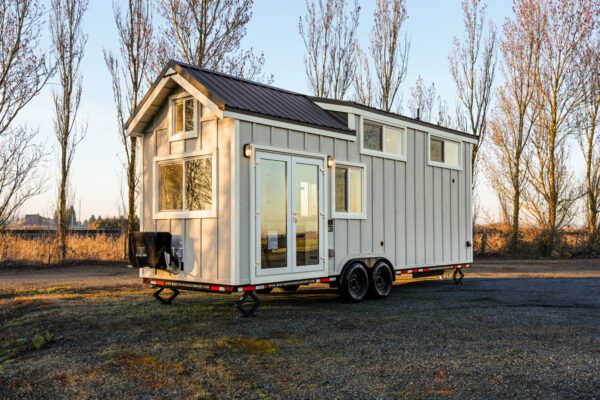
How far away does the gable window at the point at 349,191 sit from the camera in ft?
30.4

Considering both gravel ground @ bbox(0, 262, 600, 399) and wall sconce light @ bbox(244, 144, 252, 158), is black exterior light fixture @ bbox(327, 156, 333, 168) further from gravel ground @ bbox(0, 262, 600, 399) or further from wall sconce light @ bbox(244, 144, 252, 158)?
gravel ground @ bbox(0, 262, 600, 399)

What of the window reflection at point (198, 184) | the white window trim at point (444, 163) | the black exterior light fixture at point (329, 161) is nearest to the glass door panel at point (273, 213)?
the window reflection at point (198, 184)

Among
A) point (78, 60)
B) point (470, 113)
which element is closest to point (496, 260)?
point (470, 113)

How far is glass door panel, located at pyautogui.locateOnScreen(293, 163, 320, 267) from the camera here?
843cm

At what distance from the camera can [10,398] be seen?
14.9ft

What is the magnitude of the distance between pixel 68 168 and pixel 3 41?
206 inches

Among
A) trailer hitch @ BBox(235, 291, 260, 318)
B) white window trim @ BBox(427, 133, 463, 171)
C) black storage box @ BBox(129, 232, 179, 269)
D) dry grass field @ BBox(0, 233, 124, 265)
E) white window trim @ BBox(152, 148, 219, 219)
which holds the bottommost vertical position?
trailer hitch @ BBox(235, 291, 260, 318)

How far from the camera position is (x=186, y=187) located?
8328 mm

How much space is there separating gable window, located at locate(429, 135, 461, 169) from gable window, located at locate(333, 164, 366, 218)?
227cm

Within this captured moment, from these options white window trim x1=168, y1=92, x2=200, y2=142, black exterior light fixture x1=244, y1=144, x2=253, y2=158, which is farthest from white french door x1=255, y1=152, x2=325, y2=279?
white window trim x1=168, y1=92, x2=200, y2=142

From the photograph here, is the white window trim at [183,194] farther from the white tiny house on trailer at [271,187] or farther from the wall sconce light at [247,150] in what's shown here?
the wall sconce light at [247,150]

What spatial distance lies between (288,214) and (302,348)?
263 centimetres

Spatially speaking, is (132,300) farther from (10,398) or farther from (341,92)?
(341,92)

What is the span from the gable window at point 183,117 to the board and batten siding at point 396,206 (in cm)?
100
